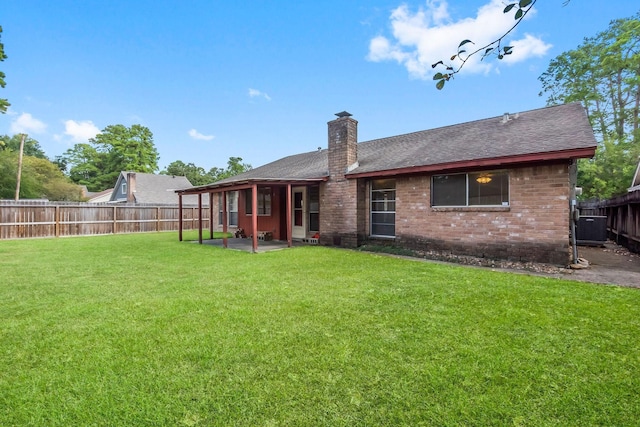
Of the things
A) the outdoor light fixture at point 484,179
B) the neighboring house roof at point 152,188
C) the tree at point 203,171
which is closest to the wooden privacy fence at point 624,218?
the outdoor light fixture at point 484,179

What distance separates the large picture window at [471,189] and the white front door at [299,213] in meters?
5.30

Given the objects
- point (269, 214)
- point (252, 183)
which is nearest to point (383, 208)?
point (252, 183)

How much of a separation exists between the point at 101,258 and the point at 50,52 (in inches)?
593

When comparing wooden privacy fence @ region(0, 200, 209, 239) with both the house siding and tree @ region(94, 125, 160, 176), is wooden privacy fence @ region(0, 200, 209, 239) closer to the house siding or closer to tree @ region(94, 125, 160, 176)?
the house siding

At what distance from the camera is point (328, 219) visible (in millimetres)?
11336

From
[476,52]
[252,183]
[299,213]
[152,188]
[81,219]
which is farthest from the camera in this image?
[152,188]

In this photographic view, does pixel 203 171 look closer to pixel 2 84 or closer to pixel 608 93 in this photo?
pixel 2 84

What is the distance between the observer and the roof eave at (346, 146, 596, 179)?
250 inches

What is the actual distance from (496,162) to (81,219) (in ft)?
63.9

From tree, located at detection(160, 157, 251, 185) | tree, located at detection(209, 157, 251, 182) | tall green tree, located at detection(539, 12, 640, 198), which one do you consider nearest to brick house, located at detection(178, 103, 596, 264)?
Result: tall green tree, located at detection(539, 12, 640, 198)

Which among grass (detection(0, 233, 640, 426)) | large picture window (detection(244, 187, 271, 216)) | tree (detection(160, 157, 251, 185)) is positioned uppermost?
tree (detection(160, 157, 251, 185))

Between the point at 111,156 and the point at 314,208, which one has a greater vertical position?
the point at 111,156

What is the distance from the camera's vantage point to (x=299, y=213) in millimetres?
12891

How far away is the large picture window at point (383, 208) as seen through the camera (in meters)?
10.2
